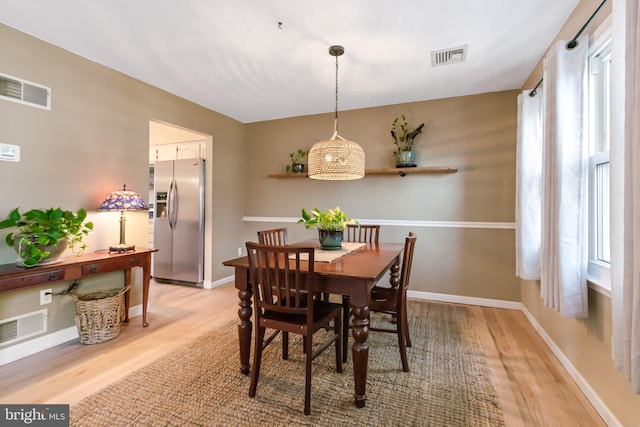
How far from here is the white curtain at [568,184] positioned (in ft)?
5.98

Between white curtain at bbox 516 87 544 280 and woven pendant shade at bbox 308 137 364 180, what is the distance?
1.57 metres

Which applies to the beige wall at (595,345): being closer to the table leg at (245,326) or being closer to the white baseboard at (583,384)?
the white baseboard at (583,384)

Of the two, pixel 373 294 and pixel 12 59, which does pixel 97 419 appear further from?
pixel 12 59

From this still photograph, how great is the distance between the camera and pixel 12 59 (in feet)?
7.36

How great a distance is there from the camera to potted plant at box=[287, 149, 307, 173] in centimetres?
425

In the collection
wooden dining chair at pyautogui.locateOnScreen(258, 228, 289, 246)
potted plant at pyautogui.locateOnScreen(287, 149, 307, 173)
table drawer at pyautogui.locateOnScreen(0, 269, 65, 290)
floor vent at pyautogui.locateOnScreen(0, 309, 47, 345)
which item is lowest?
floor vent at pyautogui.locateOnScreen(0, 309, 47, 345)

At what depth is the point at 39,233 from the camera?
2.11m

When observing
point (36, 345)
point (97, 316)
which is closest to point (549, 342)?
point (97, 316)

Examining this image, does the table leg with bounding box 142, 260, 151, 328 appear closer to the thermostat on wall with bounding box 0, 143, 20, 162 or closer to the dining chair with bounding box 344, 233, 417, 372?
the thermostat on wall with bounding box 0, 143, 20, 162

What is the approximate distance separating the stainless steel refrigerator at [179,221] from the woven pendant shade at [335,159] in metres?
2.32

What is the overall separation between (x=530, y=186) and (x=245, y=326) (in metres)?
2.72

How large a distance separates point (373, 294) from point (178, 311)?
2228 millimetres

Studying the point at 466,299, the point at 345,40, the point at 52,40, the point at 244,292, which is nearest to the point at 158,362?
the point at 244,292

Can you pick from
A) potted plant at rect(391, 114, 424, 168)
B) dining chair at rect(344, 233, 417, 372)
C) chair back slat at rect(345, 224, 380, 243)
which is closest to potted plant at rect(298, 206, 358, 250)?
chair back slat at rect(345, 224, 380, 243)
